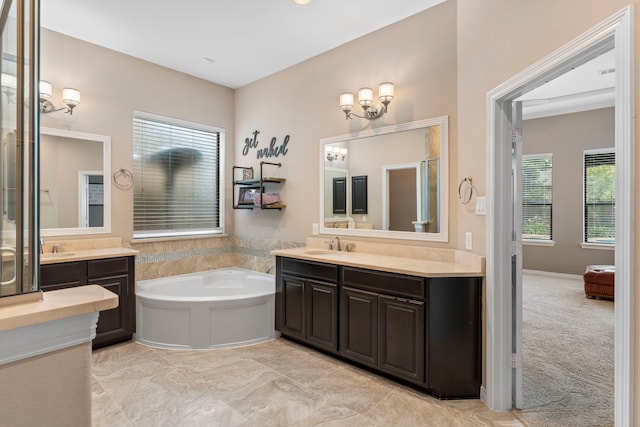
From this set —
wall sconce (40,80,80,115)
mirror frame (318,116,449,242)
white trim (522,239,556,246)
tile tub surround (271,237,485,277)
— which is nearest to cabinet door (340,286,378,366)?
tile tub surround (271,237,485,277)

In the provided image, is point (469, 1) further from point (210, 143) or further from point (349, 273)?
point (210, 143)

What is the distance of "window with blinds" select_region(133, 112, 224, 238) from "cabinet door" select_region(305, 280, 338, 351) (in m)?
2.21

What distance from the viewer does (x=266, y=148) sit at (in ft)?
15.1

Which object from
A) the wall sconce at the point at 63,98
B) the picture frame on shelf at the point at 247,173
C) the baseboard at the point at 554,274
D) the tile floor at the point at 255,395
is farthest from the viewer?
the baseboard at the point at 554,274

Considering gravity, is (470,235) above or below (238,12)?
below

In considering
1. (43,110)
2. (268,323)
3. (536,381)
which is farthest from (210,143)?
(536,381)

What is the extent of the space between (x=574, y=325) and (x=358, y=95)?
3.52 m

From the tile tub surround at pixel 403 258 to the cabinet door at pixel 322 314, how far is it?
0.27 meters

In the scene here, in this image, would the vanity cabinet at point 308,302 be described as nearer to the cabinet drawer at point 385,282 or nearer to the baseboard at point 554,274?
the cabinet drawer at point 385,282

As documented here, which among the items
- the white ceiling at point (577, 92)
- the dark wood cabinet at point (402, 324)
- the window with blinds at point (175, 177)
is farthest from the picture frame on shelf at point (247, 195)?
the white ceiling at point (577, 92)

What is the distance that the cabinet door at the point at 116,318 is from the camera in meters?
3.29

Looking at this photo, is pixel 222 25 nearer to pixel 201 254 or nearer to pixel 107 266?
pixel 107 266

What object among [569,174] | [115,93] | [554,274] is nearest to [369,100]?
[115,93]

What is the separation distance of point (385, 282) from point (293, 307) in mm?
1132
